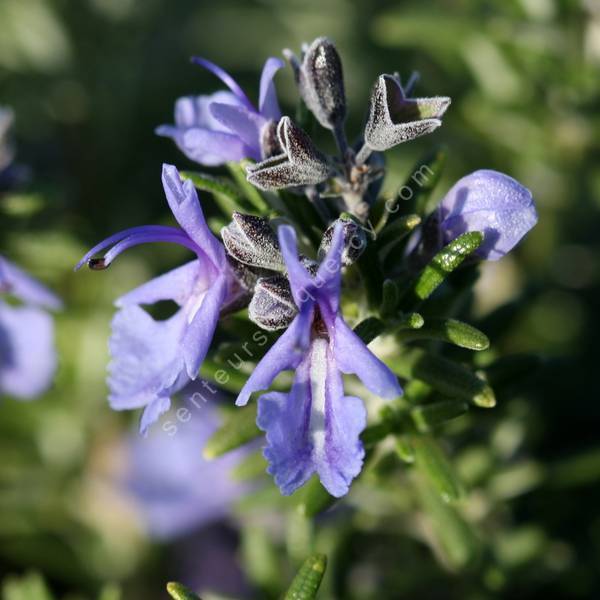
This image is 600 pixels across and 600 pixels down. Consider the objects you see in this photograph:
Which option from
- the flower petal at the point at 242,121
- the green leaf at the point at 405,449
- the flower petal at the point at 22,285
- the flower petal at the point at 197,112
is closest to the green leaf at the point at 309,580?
the green leaf at the point at 405,449

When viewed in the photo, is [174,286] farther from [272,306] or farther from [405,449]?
[405,449]

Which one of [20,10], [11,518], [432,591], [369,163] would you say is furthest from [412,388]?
[20,10]

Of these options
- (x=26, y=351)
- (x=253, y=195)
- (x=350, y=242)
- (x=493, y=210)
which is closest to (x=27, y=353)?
(x=26, y=351)

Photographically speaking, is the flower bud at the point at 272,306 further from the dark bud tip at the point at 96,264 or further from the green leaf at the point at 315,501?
the green leaf at the point at 315,501

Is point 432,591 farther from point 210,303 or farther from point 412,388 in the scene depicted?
point 210,303

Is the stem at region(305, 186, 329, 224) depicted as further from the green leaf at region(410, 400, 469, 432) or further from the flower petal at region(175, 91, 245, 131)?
the green leaf at region(410, 400, 469, 432)

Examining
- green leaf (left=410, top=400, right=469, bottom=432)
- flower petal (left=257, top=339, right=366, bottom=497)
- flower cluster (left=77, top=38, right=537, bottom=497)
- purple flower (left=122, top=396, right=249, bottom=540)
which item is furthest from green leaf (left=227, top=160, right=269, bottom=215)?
purple flower (left=122, top=396, right=249, bottom=540)
